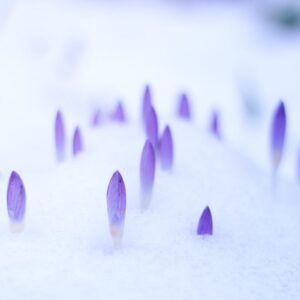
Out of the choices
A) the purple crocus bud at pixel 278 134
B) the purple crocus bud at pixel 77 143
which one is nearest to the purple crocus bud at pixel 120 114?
the purple crocus bud at pixel 77 143

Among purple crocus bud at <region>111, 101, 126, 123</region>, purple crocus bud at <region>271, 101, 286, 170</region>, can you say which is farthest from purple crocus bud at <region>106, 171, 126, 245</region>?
purple crocus bud at <region>111, 101, 126, 123</region>

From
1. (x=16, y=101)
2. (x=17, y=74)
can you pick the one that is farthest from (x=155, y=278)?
(x=17, y=74)

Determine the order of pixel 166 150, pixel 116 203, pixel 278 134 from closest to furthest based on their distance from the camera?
pixel 116 203 → pixel 166 150 → pixel 278 134

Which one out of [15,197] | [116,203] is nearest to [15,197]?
[15,197]

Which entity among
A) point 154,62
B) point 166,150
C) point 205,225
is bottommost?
point 205,225

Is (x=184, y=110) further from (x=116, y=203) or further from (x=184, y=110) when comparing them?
(x=116, y=203)

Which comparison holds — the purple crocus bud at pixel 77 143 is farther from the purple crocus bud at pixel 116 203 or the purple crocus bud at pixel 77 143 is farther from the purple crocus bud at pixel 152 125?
the purple crocus bud at pixel 116 203

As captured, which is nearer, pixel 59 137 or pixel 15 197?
pixel 15 197
